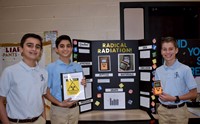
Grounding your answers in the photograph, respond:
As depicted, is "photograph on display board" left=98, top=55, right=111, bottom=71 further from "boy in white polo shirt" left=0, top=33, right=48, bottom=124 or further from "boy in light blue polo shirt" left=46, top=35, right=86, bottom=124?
"boy in white polo shirt" left=0, top=33, right=48, bottom=124

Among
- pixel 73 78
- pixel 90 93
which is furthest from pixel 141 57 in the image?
pixel 73 78

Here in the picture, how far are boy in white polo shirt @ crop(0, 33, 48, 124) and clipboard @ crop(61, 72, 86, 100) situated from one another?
0.96 feet

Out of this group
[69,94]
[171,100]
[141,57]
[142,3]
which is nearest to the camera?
[171,100]

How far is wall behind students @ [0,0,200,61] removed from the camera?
333 cm

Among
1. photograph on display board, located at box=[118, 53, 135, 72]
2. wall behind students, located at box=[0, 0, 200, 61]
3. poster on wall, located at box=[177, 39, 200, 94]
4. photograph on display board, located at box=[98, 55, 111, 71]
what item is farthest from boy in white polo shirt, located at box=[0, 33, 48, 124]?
poster on wall, located at box=[177, 39, 200, 94]

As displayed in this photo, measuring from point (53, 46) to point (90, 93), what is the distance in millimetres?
1019

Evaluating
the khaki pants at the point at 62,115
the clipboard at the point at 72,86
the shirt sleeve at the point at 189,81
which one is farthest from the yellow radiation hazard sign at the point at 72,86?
the shirt sleeve at the point at 189,81

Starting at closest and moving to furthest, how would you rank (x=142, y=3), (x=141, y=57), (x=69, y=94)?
(x=69, y=94) → (x=141, y=57) → (x=142, y=3)

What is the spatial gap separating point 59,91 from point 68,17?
1.53 m

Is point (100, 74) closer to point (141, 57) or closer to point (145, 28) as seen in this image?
point (141, 57)

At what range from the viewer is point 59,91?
224 cm

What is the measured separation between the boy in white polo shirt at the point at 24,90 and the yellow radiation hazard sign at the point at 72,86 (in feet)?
1.08

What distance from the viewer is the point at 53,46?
11.0 feet

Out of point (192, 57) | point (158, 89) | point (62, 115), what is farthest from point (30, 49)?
point (192, 57)
